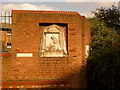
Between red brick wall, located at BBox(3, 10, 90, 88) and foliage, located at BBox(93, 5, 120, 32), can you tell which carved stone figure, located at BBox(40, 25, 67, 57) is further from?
foliage, located at BBox(93, 5, 120, 32)

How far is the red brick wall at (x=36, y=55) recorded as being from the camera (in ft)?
22.9

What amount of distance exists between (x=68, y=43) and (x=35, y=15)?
68.5 inches

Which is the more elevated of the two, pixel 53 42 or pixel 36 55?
pixel 53 42

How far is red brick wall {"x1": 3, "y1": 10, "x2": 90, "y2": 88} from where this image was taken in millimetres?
6989

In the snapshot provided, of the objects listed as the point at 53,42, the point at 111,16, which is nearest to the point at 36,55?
the point at 53,42

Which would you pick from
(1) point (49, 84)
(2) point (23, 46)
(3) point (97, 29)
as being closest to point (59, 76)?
(1) point (49, 84)

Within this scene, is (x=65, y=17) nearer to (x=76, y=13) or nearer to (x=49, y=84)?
(x=76, y=13)

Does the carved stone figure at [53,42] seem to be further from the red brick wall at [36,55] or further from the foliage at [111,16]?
the foliage at [111,16]

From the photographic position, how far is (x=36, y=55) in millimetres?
7082

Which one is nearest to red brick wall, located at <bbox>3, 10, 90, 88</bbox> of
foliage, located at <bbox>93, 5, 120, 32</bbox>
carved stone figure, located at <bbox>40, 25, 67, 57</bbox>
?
carved stone figure, located at <bbox>40, 25, 67, 57</bbox>

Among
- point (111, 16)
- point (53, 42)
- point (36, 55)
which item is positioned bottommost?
point (36, 55)

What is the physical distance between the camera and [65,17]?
737cm

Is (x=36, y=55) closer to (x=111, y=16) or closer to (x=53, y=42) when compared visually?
(x=53, y=42)

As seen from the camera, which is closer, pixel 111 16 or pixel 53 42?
pixel 53 42
